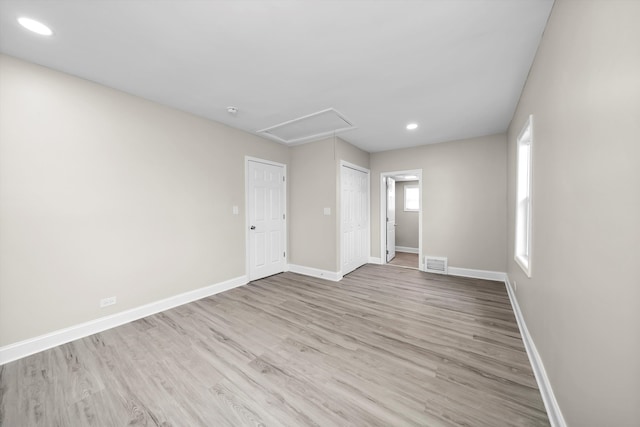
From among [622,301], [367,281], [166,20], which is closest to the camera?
[622,301]

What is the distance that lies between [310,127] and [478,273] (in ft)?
13.1

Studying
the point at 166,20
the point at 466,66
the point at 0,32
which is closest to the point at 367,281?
the point at 466,66

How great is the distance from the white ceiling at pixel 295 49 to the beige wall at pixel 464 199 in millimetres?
1315

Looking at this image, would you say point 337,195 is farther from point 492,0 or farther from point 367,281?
point 492,0

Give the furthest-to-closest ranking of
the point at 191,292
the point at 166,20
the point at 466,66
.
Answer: the point at 191,292 < the point at 466,66 < the point at 166,20

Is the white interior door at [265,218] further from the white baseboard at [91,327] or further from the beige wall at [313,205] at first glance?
the white baseboard at [91,327]

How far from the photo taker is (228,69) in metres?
2.13

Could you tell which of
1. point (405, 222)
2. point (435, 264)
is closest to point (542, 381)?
point (435, 264)

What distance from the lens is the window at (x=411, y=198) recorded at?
6.88 m

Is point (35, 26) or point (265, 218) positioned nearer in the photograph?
point (35, 26)

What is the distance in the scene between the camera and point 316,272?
14.0 feet

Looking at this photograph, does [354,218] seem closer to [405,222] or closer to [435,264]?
[435,264]

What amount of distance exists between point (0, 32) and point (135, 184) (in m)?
1.42

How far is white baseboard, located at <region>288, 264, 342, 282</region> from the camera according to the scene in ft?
13.2
